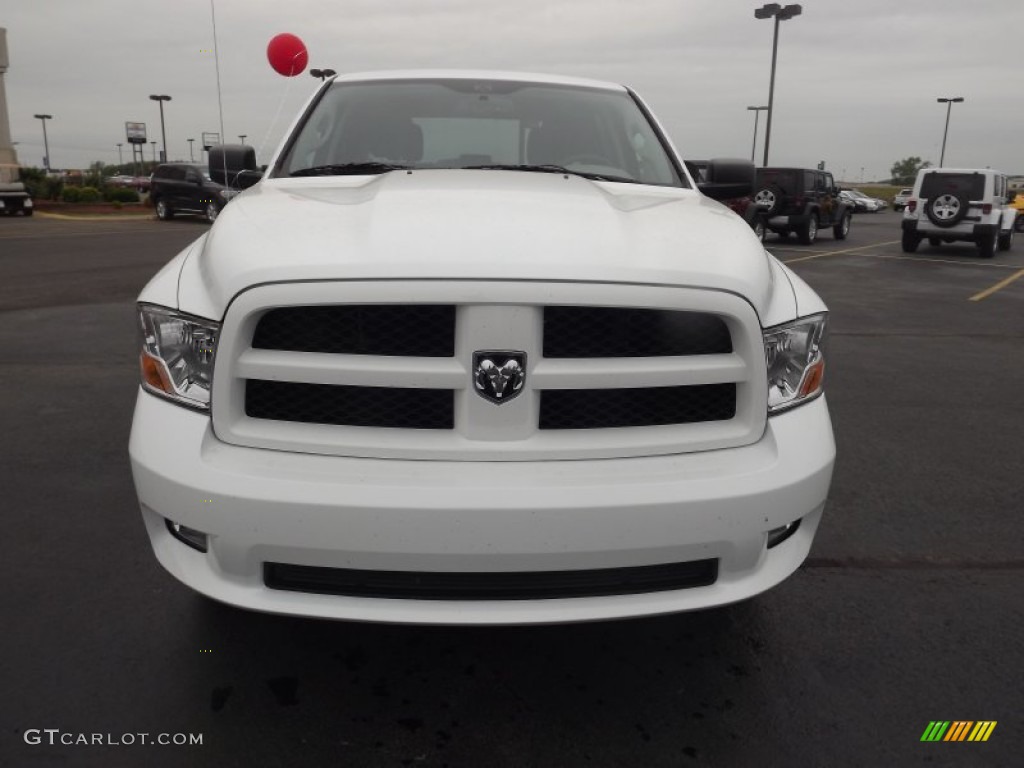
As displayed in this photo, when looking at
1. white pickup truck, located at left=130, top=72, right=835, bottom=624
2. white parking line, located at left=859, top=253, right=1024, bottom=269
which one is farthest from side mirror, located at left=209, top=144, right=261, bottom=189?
white parking line, located at left=859, top=253, right=1024, bottom=269

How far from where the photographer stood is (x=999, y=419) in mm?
5148

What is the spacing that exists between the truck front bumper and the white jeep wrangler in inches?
740

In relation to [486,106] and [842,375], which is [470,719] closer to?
[486,106]

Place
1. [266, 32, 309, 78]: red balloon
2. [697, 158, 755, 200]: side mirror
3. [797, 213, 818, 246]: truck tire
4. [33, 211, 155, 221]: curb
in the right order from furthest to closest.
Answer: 1. [33, 211, 155, 221]: curb
2. [797, 213, 818, 246]: truck tire
3. [266, 32, 309, 78]: red balloon
4. [697, 158, 755, 200]: side mirror

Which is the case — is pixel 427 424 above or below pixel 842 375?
above

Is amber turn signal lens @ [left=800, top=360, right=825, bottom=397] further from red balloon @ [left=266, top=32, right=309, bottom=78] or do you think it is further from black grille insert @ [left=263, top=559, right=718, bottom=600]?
red balloon @ [left=266, top=32, right=309, bottom=78]

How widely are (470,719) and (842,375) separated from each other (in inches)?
194

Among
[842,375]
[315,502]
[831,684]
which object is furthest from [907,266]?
[315,502]

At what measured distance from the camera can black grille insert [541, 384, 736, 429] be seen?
2008 millimetres

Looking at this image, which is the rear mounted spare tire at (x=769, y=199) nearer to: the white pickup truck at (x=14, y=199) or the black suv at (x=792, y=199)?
the black suv at (x=792, y=199)

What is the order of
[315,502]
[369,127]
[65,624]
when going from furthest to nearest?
[369,127]
[65,624]
[315,502]

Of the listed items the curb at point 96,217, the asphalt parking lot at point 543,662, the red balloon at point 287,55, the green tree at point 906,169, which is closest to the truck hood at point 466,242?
the asphalt parking lot at point 543,662

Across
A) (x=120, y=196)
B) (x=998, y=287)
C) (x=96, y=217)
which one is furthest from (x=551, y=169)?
(x=120, y=196)

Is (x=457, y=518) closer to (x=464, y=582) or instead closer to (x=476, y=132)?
(x=464, y=582)
